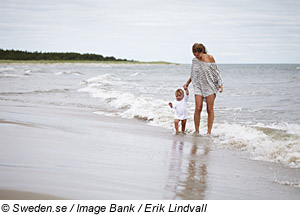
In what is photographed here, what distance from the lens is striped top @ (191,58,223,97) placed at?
23.6ft

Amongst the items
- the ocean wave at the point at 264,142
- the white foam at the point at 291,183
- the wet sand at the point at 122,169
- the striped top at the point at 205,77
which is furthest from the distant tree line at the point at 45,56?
the white foam at the point at 291,183

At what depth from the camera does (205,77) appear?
284 inches

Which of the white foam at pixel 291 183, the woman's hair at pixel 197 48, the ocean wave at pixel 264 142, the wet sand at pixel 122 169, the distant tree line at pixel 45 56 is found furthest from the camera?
the distant tree line at pixel 45 56

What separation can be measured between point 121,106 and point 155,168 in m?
8.34

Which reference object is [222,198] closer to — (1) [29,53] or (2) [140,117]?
(2) [140,117]

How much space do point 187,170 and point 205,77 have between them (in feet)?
10.9

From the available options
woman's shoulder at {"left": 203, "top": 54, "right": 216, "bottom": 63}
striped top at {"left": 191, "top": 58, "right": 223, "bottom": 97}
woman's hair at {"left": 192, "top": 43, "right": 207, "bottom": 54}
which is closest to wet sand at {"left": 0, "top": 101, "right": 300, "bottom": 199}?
striped top at {"left": 191, "top": 58, "right": 223, "bottom": 97}

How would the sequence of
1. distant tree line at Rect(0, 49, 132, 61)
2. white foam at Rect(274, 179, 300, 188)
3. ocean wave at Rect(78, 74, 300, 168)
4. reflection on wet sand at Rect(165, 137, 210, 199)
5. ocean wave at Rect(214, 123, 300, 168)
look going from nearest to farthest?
reflection on wet sand at Rect(165, 137, 210, 199) → white foam at Rect(274, 179, 300, 188) → ocean wave at Rect(214, 123, 300, 168) → ocean wave at Rect(78, 74, 300, 168) → distant tree line at Rect(0, 49, 132, 61)

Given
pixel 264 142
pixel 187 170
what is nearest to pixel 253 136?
pixel 264 142

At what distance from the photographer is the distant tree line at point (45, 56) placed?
93.7 meters

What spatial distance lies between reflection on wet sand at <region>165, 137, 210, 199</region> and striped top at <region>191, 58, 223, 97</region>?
4.29ft

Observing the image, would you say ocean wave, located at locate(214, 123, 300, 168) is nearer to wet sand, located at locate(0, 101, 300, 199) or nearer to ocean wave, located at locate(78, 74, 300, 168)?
ocean wave, located at locate(78, 74, 300, 168)

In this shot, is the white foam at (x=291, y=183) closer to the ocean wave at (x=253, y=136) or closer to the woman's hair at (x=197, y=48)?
the ocean wave at (x=253, y=136)

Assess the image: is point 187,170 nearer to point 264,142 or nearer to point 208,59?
point 264,142
